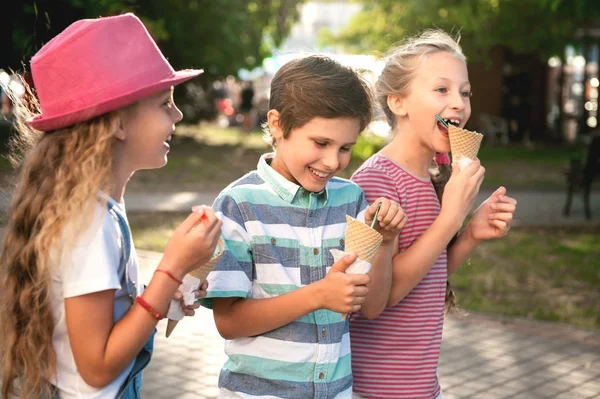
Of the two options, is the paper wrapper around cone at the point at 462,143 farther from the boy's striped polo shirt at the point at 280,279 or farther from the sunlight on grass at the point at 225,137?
the sunlight on grass at the point at 225,137

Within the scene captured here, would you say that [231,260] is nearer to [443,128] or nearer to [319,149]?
[319,149]

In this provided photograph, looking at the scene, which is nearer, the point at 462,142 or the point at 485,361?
the point at 462,142

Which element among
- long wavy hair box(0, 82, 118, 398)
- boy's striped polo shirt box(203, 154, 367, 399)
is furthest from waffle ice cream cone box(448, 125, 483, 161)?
long wavy hair box(0, 82, 118, 398)

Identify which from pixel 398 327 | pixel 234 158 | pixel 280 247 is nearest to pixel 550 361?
pixel 398 327

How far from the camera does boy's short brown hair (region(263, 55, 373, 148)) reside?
262cm

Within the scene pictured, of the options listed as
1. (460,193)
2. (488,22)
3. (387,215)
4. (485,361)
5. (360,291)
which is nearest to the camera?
(360,291)

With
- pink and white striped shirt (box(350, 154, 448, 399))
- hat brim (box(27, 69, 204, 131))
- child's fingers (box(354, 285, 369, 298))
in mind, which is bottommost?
pink and white striped shirt (box(350, 154, 448, 399))

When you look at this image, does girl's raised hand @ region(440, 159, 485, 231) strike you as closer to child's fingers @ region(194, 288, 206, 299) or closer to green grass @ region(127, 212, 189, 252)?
child's fingers @ region(194, 288, 206, 299)

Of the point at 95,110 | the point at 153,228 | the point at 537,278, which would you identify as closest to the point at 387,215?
the point at 95,110

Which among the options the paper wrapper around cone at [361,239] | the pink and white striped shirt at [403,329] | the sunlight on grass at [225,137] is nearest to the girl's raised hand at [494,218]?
the pink and white striped shirt at [403,329]

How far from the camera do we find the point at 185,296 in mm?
2379

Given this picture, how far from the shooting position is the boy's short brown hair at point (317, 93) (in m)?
2.62

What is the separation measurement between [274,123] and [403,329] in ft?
2.81

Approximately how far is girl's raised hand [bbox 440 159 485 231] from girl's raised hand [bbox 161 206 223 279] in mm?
948
